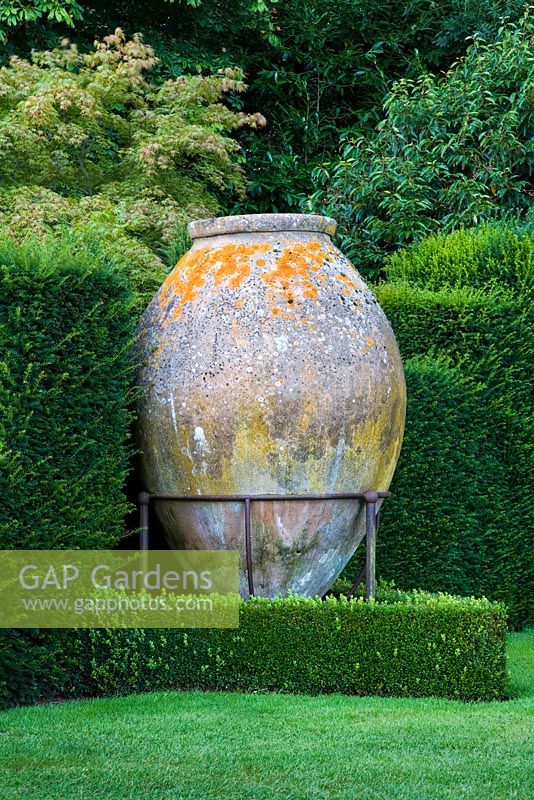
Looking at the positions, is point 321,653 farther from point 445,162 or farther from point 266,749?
point 445,162

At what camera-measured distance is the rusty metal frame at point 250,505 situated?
7230 millimetres

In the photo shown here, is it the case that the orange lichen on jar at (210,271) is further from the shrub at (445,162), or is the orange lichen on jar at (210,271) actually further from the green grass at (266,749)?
the shrub at (445,162)

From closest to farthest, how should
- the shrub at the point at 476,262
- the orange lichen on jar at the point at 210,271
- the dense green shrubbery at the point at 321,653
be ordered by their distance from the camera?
the dense green shrubbery at the point at 321,653, the orange lichen on jar at the point at 210,271, the shrub at the point at 476,262

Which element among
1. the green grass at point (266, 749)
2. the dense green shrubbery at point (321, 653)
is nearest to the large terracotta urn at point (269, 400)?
the dense green shrubbery at point (321, 653)

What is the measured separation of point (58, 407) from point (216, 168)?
9.31 meters

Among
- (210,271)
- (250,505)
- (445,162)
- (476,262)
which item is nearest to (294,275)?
(210,271)

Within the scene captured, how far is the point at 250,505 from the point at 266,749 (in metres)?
2.25

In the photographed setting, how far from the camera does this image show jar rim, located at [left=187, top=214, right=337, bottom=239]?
772 cm

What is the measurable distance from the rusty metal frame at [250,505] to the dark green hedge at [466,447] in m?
1.58

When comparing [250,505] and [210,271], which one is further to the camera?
[210,271]

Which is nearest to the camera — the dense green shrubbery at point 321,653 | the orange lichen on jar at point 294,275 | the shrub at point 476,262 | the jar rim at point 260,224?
the dense green shrubbery at point 321,653

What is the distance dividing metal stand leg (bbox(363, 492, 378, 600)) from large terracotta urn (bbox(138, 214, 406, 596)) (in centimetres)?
10

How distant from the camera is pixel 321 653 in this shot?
22.4 feet

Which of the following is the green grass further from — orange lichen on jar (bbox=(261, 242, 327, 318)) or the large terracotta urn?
orange lichen on jar (bbox=(261, 242, 327, 318))
